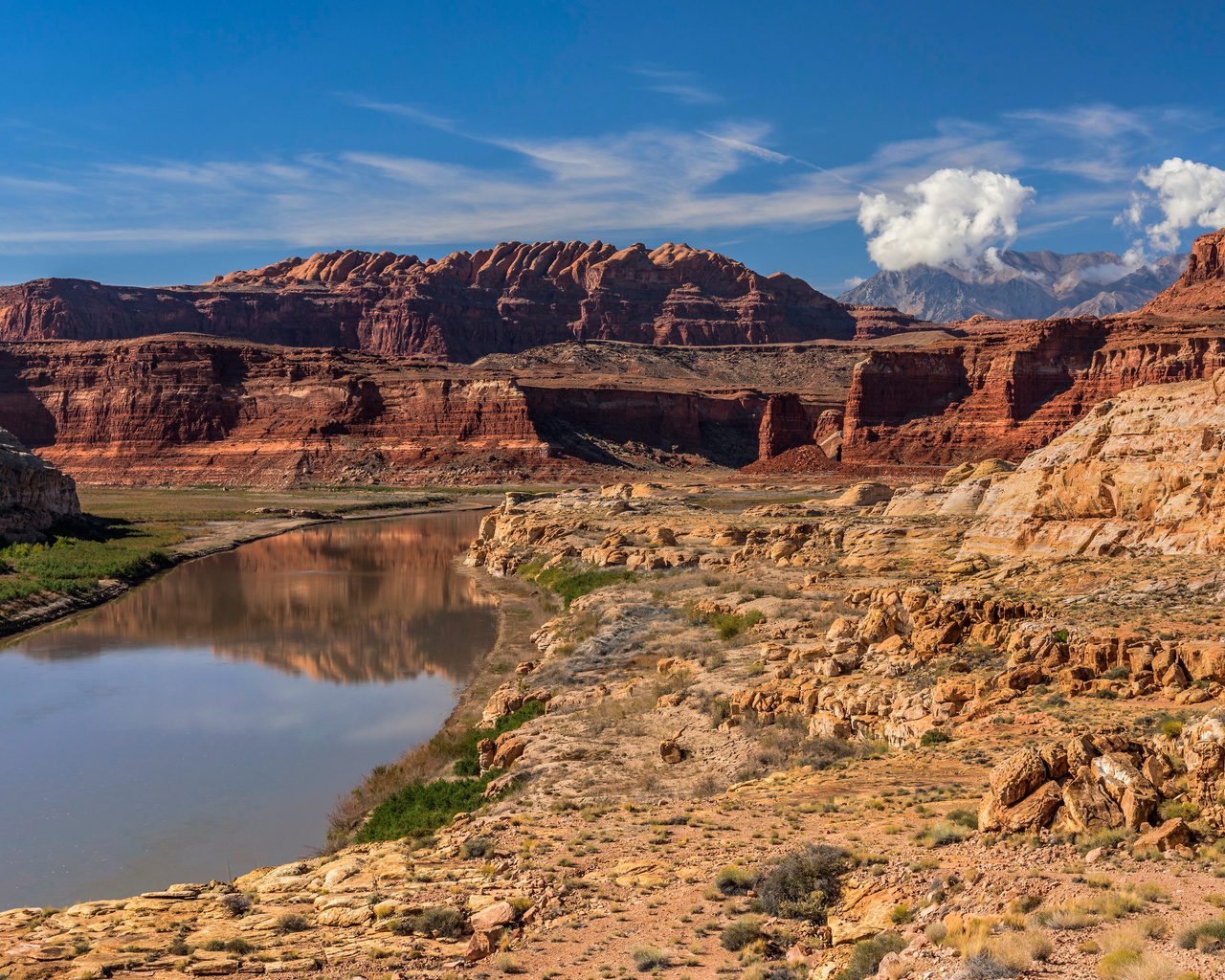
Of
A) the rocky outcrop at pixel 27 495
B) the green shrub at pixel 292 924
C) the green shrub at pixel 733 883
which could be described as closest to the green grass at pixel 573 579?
the green shrub at pixel 292 924

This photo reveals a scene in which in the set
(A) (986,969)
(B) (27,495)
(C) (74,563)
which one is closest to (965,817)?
(A) (986,969)

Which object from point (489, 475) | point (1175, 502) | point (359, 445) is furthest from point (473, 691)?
point (359, 445)

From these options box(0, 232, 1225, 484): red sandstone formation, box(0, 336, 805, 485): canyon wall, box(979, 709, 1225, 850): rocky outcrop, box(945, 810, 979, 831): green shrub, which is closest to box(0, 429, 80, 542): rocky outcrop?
box(945, 810, 979, 831): green shrub

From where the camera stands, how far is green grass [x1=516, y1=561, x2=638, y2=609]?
121 ft

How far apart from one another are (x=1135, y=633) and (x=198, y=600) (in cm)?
3739

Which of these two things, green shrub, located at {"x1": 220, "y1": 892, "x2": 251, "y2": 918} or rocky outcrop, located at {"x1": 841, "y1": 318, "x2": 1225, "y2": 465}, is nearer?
green shrub, located at {"x1": 220, "y1": 892, "x2": 251, "y2": 918}

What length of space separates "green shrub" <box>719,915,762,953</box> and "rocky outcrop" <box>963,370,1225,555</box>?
17.2m

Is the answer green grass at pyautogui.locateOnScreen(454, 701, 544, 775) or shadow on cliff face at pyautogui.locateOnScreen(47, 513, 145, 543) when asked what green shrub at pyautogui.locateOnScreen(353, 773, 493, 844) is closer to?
green grass at pyautogui.locateOnScreen(454, 701, 544, 775)

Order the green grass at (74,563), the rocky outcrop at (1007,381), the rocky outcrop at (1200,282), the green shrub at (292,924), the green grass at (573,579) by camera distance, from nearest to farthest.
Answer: the green shrub at (292,924) < the green grass at (573,579) < the green grass at (74,563) < the rocky outcrop at (1007,381) < the rocky outcrop at (1200,282)

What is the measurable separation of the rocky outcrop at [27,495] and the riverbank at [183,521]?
2.57 m

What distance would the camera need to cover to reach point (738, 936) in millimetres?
8617

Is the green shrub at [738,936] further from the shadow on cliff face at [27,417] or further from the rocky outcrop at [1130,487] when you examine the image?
the shadow on cliff face at [27,417]

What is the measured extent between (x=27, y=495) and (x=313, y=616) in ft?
97.7

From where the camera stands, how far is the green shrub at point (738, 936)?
859 centimetres
